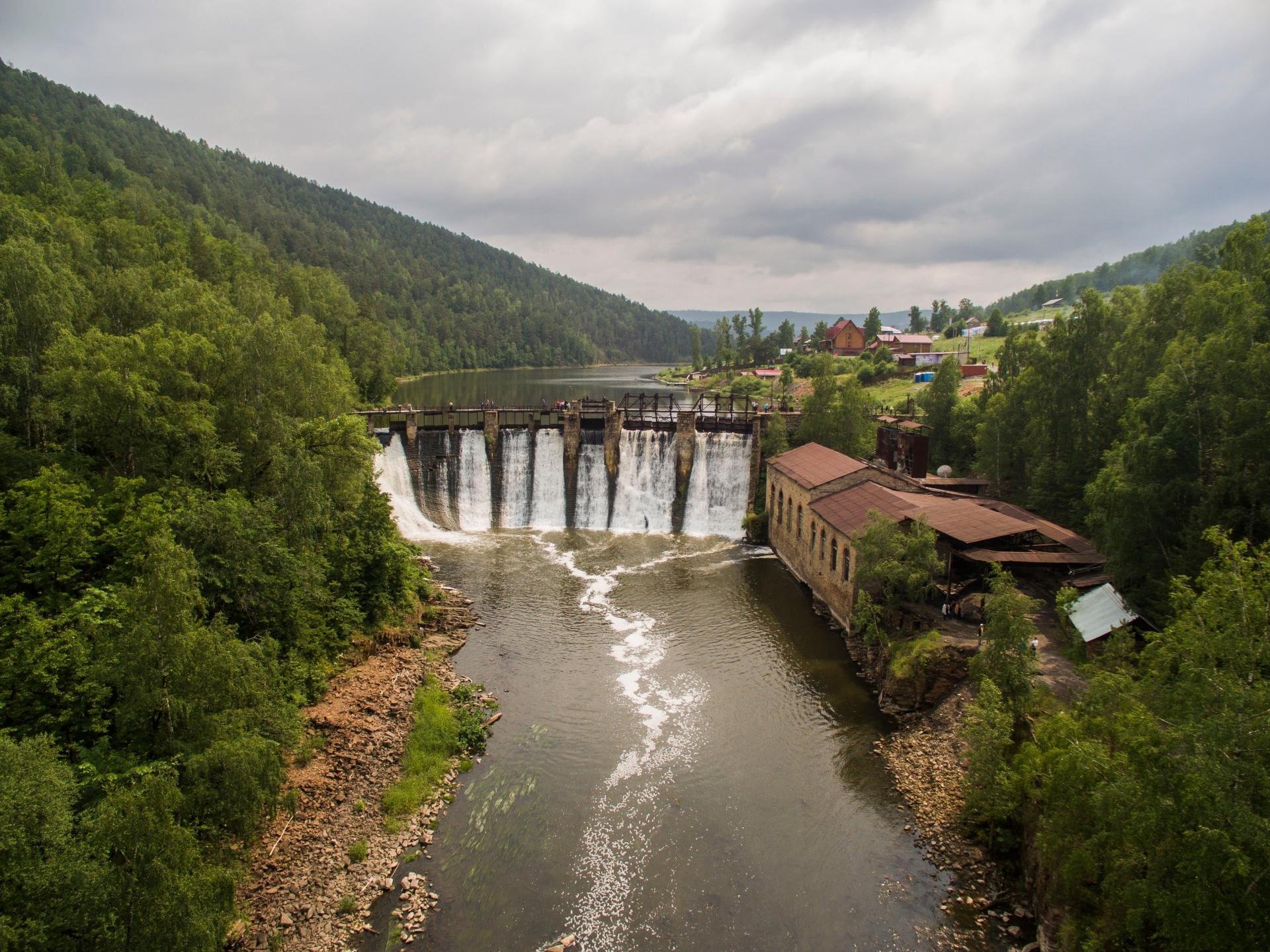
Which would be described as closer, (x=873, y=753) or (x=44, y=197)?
(x=873, y=753)

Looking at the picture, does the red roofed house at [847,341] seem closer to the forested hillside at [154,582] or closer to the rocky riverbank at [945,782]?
the forested hillside at [154,582]

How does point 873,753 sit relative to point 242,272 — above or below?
below

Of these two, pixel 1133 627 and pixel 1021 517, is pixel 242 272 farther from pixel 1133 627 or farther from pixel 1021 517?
pixel 1133 627

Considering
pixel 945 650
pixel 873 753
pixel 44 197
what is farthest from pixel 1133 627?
pixel 44 197

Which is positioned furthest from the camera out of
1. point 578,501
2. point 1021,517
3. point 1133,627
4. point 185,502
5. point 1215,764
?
point 578,501

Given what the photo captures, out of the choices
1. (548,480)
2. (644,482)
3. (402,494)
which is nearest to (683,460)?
(644,482)

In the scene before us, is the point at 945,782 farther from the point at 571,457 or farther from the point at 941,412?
the point at 941,412

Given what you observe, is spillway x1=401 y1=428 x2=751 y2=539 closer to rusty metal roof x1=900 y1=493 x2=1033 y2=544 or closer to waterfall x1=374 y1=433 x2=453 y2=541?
waterfall x1=374 y1=433 x2=453 y2=541
